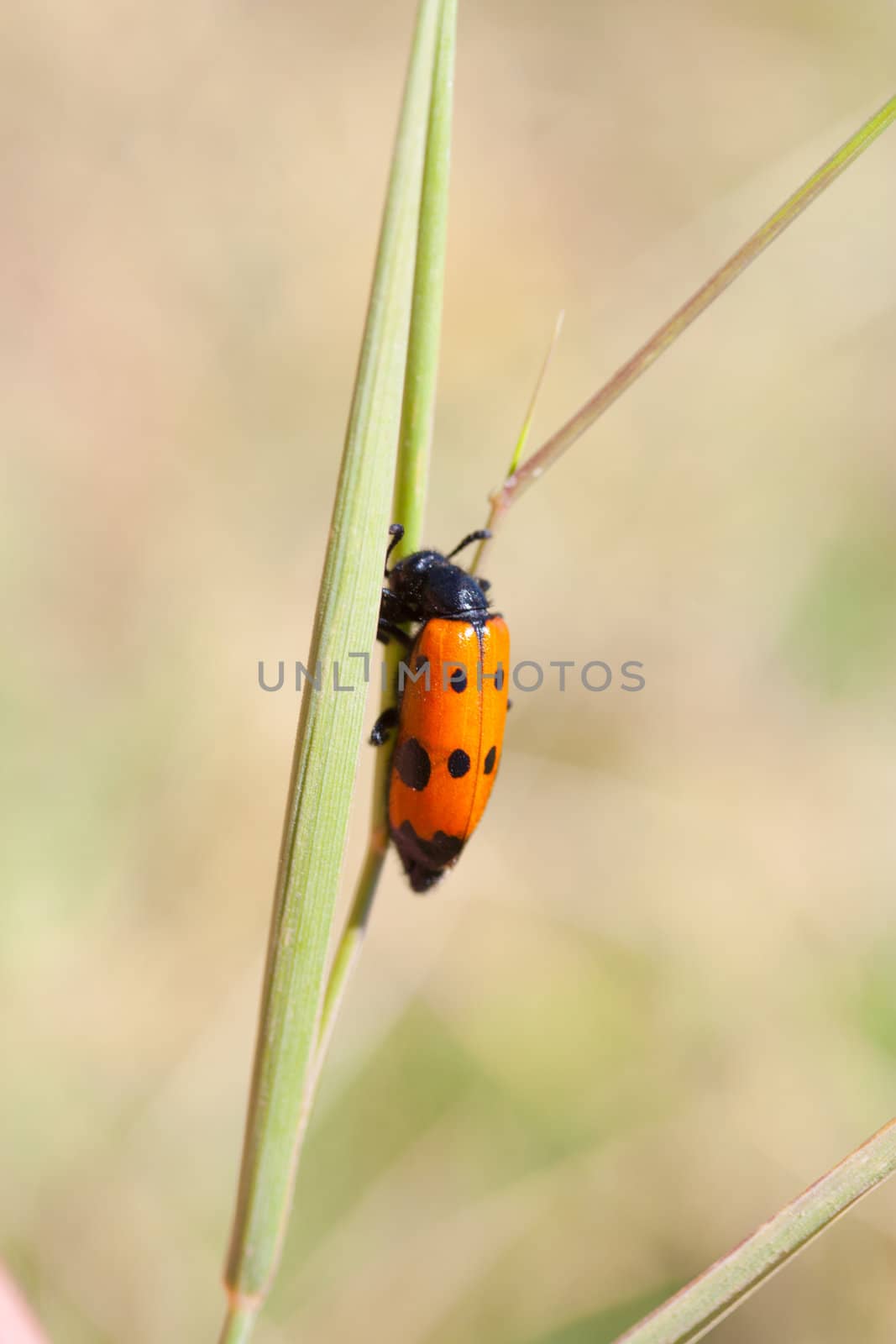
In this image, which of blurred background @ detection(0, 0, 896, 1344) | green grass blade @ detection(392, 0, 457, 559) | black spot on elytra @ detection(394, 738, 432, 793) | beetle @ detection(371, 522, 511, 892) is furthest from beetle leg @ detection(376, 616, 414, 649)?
green grass blade @ detection(392, 0, 457, 559)

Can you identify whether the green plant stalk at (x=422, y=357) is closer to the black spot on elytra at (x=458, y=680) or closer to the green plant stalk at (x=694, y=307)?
the green plant stalk at (x=694, y=307)

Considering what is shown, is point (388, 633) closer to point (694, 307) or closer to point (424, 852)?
point (424, 852)

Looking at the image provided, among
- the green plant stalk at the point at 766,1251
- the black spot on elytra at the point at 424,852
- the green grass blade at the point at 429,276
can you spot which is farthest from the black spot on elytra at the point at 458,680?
the green plant stalk at the point at 766,1251

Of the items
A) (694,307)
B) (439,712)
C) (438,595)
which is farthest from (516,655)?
(694,307)

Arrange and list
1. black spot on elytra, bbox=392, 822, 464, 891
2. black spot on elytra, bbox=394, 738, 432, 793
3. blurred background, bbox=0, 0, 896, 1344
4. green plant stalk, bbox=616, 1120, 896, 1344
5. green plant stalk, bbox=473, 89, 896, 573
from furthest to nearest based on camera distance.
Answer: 1. blurred background, bbox=0, 0, 896, 1344
2. black spot on elytra, bbox=392, 822, 464, 891
3. black spot on elytra, bbox=394, 738, 432, 793
4. green plant stalk, bbox=473, 89, 896, 573
5. green plant stalk, bbox=616, 1120, 896, 1344

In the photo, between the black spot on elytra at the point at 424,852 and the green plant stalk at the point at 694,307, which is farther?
the black spot on elytra at the point at 424,852

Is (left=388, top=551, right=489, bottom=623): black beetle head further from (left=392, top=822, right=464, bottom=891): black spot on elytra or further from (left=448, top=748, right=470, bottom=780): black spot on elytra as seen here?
(left=392, top=822, right=464, bottom=891): black spot on elytra
